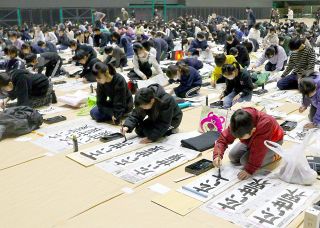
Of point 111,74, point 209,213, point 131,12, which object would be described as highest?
point 131,12

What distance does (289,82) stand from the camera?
19.7ft

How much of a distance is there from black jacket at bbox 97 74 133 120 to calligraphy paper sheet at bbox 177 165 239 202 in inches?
72.9

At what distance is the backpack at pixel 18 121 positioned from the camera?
428 cm

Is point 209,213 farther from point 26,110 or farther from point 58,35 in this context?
point 58,35

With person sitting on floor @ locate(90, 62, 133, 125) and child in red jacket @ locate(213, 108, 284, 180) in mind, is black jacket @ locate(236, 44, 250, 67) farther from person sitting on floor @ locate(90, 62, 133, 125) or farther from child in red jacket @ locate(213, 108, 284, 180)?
child in red jacket @ locate(213, 108, 284, 180)

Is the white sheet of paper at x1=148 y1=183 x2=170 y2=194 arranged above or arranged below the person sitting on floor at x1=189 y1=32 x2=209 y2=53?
below

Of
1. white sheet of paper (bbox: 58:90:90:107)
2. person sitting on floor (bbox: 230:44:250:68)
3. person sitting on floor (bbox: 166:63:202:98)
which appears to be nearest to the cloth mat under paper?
person sitting on floor (bbox: 166:63:202:98)

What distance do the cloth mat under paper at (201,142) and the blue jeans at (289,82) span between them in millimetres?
2666

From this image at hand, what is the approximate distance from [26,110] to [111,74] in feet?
3.94

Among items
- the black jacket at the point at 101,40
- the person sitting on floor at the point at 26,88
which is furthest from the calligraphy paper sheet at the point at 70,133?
the black jacket at the point at 101,40

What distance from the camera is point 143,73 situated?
283 inches

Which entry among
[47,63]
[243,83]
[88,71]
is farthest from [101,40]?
[243,83]

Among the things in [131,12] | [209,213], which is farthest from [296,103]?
[131,12]

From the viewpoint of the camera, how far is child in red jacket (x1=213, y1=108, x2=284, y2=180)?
2607 mm
